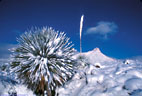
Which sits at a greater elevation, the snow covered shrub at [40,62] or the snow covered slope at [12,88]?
the snow covered shrub at [40,62]

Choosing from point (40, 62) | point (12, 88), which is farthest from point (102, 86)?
point (12, 88)

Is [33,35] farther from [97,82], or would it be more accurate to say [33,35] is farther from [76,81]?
[97,82]

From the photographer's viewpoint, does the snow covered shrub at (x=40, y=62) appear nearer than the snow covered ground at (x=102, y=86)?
No

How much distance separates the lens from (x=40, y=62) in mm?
3863

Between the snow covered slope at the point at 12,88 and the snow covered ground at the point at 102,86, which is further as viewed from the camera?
the snow covered slope at the point at 12,88

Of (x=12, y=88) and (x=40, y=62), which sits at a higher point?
(x=40, y=62)

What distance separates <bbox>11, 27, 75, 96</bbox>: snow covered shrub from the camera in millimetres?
3877

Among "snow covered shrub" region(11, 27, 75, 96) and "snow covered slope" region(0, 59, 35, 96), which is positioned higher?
"snow covered shrub" region(11, 27, 75, 96)

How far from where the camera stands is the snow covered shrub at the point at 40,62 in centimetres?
388

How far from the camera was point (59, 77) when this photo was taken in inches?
165

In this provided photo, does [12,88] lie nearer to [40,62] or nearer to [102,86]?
[40,62]

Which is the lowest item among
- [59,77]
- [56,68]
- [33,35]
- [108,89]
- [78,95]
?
[78,95]

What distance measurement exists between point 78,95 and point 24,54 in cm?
256

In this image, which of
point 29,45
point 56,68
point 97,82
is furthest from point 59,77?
point 29,45
